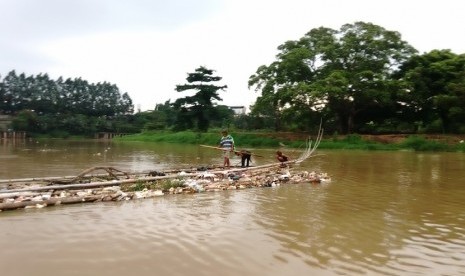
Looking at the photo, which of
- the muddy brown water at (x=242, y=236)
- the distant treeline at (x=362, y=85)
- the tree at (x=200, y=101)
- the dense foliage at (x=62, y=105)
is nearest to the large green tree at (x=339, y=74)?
the distant treeline at (x=362, y=85)

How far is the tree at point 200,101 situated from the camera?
47.5 metres

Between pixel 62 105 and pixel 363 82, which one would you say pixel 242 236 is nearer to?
pixel 363 82

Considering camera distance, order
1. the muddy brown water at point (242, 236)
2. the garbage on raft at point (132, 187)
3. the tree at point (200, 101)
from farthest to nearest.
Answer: the tree at point (200, 101) < the garbage on raft at point (132, 187) < the muddy brown water at point (242, 236)

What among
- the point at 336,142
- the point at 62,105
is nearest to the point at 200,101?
the point at 336,142

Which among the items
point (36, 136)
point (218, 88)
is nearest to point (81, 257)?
point (218, 88)

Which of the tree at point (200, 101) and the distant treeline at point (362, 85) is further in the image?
the tree at point (200, 101)

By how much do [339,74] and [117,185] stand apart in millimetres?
25558

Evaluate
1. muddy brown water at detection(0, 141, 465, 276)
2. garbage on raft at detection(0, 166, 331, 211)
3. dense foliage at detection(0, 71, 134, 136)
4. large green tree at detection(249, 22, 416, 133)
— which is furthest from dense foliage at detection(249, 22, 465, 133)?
dense foliage at detection(0, 71, 134, 136)

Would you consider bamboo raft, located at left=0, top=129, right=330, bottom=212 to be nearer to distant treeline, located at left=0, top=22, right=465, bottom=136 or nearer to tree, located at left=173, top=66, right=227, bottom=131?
distant treeline, located at left=0, top=22, right=465, bottom=136

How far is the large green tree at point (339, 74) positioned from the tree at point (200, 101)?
421 inches

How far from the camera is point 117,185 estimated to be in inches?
403

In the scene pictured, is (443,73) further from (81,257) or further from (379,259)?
(81,257)

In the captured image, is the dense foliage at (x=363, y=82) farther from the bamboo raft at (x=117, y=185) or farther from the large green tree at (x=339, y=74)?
the bamboo raft at (x=117, y=185)

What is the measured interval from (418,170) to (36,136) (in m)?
61.0
